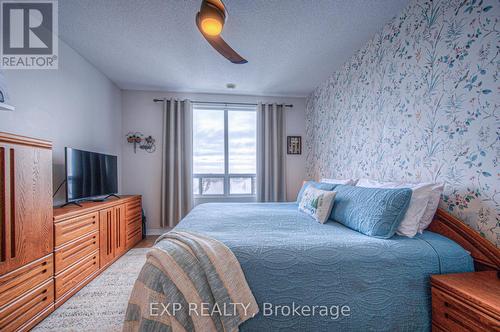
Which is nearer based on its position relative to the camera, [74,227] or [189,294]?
[189,294]

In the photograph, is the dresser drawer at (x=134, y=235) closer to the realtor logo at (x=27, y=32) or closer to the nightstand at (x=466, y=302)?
the realtor logo at (x=27, y=32)

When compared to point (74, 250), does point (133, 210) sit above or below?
above

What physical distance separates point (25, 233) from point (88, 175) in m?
1.17

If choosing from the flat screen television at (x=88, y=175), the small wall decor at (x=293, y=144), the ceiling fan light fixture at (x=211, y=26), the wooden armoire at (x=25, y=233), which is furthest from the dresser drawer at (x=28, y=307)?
the small wall decor at (x=293, y=144)

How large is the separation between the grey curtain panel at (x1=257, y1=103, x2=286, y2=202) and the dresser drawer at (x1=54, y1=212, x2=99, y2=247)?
→ 2367mm

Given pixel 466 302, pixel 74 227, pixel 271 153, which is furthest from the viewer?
pixel 271 153

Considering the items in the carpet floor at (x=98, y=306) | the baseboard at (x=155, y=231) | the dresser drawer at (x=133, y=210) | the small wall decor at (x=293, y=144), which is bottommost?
the carpet floor at (x=98, y=306)

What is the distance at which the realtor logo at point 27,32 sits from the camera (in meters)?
1.71

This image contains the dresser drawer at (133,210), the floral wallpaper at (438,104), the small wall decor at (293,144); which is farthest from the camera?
the small wall decor at (293,144)

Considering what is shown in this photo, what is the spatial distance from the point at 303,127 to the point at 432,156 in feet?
8.29

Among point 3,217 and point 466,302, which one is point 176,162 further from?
Result: point 466,302

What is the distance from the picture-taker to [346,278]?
107 centimetres

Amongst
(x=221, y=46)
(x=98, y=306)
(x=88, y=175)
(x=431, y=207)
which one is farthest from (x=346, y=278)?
(x=88, y=175)

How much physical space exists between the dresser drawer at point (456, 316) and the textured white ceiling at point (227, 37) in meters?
2.10
